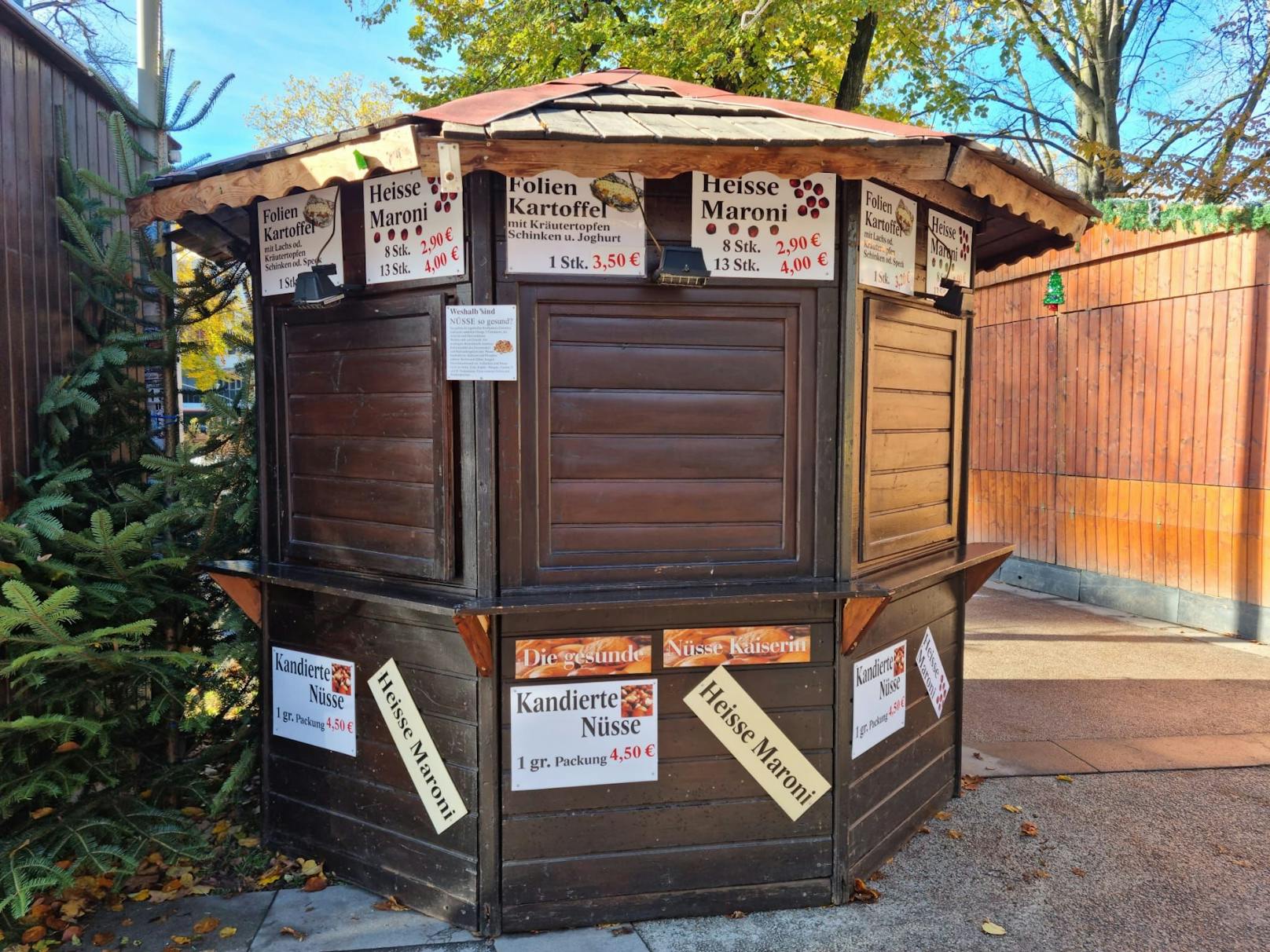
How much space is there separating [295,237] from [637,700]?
2.57m

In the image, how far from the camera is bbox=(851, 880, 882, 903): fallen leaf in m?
3.96

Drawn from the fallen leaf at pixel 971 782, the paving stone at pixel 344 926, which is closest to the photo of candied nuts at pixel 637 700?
the paving stone at pixel 344 926

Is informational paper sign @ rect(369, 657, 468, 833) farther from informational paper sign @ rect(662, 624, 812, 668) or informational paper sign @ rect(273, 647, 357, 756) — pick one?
informational paper sign @ rect(662, 624, 812, 668)

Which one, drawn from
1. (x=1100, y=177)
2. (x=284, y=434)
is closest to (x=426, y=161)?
Answer: (x=284, y=434)

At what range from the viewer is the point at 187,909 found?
3.88 metres

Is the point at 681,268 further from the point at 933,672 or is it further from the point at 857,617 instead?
the point at 933,672

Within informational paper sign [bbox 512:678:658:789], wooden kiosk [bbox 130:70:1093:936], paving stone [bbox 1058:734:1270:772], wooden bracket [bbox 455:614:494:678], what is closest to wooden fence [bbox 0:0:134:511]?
wooden kiosk [bbox 130:70:1093:936]

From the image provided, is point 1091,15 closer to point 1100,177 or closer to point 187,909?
point 1100,177

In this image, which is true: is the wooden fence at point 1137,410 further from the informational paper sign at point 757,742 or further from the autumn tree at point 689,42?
the informational paper sign at point 757,742

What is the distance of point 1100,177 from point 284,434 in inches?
581

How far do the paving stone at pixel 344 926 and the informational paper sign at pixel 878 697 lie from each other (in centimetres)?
186

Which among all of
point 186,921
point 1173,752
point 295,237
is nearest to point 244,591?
point 186,921

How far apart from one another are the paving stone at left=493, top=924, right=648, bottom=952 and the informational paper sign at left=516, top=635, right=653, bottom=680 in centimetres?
103

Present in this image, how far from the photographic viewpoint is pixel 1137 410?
9555 mm
